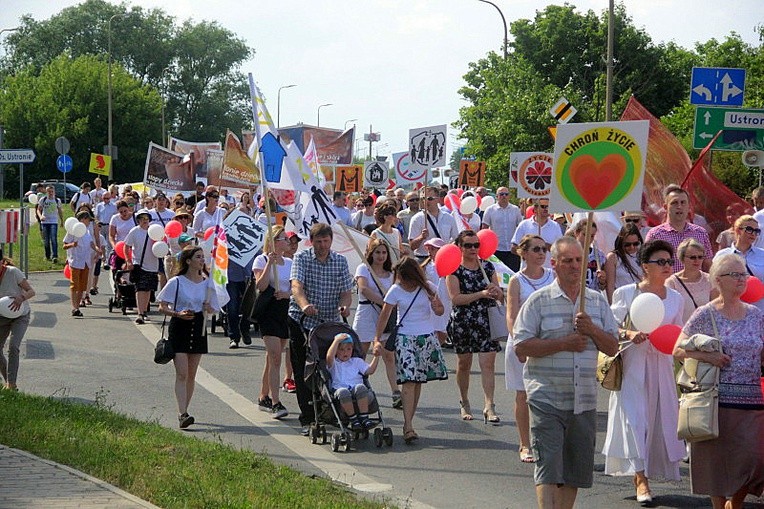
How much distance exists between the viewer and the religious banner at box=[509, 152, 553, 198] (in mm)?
22984

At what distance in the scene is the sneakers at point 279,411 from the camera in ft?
39.4

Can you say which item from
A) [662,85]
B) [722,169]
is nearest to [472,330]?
[722,169]

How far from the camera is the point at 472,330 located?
11406mm

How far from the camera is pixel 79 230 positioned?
69.8 feet

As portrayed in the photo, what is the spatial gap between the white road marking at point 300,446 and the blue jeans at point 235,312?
2.21m

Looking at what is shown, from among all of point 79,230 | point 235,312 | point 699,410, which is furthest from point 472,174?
point 699,410

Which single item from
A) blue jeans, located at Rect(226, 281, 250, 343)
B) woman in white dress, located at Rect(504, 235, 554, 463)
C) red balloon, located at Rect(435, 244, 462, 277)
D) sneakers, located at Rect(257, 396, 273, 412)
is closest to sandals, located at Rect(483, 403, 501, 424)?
red balloon, located at Rect(435, 244, 462, 277)

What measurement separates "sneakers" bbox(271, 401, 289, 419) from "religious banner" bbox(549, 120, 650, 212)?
4.97m

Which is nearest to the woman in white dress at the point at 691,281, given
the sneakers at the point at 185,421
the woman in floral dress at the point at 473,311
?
the woman in floral dress at the point at 473,311

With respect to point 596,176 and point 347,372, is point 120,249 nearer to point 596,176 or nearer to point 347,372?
point 347,372

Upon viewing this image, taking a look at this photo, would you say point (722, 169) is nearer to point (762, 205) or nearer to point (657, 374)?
point (762, 205)

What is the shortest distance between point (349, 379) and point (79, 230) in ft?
38.2

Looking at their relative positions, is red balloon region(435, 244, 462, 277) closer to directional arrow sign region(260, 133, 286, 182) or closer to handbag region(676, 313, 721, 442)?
directional arrow sign region(260, 133, 286, 182)

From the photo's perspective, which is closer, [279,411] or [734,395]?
[734,395]
